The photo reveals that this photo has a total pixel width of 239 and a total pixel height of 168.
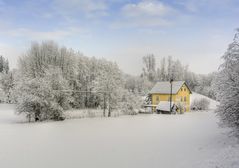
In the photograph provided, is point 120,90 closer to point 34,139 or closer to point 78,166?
point 34,139

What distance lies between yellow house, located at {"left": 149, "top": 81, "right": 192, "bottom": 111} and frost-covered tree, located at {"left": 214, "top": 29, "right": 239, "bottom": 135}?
2714 cm

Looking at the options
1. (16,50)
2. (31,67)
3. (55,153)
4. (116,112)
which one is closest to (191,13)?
(55,153)

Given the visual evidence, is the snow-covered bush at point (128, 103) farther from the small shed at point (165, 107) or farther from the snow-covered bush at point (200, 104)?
the snow-covered bush at point (200, 104)

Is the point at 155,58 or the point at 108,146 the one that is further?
the point at 155,58

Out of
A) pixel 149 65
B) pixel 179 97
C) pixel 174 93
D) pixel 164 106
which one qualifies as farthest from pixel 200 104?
pixel 149 65

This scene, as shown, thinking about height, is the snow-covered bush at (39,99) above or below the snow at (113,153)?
above

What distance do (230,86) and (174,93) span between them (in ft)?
93.6

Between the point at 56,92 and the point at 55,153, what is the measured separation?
16152 millimetres

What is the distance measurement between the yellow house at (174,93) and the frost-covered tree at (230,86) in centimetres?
2714

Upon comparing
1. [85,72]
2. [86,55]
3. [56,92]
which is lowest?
[56,92]

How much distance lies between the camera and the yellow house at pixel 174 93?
3925 cm

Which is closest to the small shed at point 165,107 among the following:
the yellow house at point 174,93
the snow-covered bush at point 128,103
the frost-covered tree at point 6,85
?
the yellow house at point 174,93

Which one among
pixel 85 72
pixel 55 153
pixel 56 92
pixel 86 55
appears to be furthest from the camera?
pixel 86 55

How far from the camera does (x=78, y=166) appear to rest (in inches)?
324
